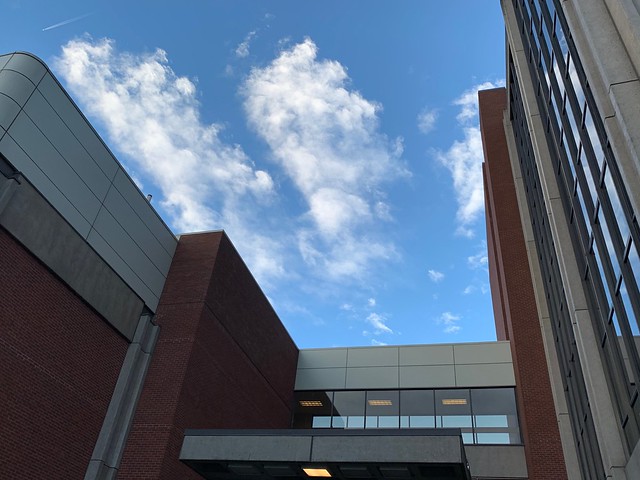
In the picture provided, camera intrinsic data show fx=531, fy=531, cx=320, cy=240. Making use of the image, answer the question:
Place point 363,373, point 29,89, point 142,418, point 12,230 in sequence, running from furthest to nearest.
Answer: point 363,373 → point 142,418 → point 29,89 → point 12,230

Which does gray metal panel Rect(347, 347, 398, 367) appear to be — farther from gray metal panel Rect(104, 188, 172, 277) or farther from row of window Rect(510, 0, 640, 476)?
gray metal panel Rect(104, 188, 172, 277)

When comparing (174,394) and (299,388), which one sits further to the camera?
(299,388)

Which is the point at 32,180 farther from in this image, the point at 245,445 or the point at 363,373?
the point at 363,373

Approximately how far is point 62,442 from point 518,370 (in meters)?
17.6

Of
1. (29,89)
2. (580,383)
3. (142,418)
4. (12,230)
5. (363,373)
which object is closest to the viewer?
(12,230)

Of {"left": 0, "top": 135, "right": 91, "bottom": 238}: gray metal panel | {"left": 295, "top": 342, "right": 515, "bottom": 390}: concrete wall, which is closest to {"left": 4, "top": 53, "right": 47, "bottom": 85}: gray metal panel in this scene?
{"left": 0, "top": 135, "right": 91, "bottom": 238}: gray metal panel

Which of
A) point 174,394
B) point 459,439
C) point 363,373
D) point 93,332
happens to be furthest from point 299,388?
point 459,439

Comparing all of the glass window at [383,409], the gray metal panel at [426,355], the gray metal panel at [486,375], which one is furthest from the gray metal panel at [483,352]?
the glass window at [383,409]

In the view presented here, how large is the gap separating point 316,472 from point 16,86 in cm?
1327

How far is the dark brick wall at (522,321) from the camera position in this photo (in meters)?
20.3

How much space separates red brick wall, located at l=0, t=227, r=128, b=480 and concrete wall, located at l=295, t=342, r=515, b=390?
40.5 feet

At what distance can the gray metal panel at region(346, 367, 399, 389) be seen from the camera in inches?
1017

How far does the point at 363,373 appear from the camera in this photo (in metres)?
26.5

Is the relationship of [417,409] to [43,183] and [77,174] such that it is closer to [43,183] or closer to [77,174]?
[77,174]
